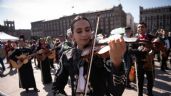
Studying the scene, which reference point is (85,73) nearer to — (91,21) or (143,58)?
(143,58)

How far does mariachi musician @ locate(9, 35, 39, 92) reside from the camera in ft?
24.6

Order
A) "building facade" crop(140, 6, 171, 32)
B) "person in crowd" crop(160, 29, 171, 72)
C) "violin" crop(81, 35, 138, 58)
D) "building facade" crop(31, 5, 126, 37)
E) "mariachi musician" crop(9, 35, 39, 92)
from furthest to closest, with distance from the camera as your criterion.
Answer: "building facade" crop(31, 5, 126, 37), "building facade" crop(140, 6, 171, 32), "person in crowd" crop(160, 29, 171, 72), "mariachi musician" crop(9, 35, 39, 92), "violin" crop(81, 35, 138, 58)

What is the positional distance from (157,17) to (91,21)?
26686 millimetres

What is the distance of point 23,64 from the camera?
25.2 ft

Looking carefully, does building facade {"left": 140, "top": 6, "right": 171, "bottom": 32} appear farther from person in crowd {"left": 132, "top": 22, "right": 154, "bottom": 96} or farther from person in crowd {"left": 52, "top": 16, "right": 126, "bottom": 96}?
person in crowd {"left": 52, "top": 16, "right": 126, "bottom": 96}

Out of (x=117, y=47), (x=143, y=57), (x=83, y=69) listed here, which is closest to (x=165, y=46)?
(x=143, y=57)

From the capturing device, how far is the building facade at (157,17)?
8050 cm

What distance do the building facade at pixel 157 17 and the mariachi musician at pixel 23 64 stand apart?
3078 inches

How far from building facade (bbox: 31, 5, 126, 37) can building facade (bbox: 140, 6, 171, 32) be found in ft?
29.5

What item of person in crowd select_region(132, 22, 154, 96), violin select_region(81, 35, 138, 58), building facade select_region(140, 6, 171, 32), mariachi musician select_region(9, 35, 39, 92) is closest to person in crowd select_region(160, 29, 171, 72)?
person in crowd select_region(132, 22, 154, 96)

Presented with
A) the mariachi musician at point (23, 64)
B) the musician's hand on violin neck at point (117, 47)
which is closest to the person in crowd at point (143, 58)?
the musician's hand on violin neck at point (117, 47)

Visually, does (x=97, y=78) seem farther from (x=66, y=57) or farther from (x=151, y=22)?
(x=151, y=22)

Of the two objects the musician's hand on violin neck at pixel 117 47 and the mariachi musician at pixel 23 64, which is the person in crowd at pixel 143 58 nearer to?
the musician's hand on violin neck at pixel 117 47

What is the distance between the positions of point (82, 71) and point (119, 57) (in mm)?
726
